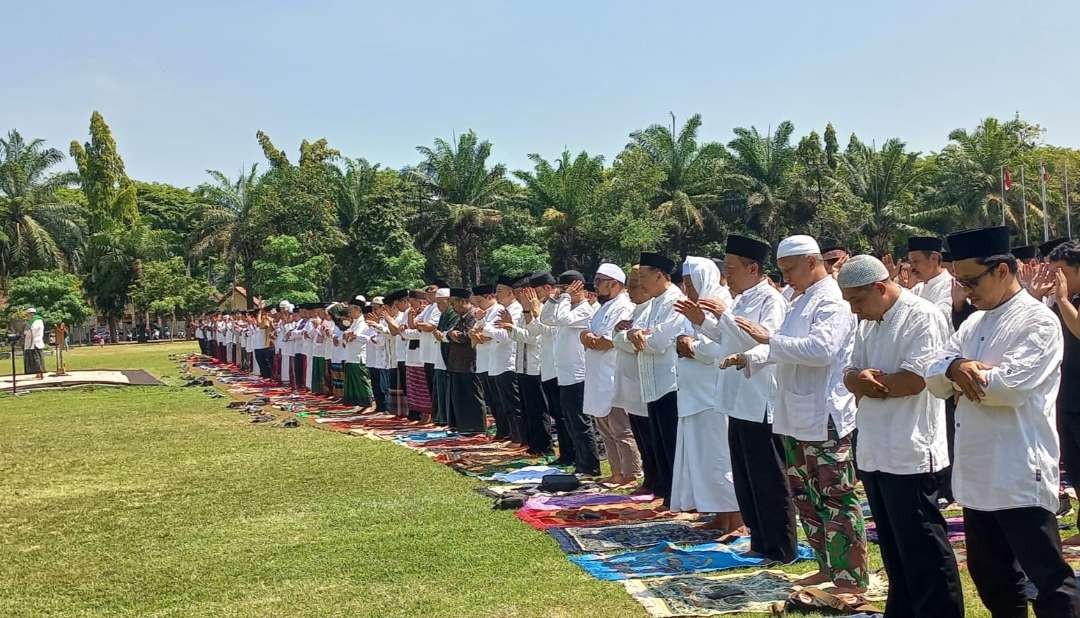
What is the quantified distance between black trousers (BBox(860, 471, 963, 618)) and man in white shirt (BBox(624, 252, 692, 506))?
2790 millimetres

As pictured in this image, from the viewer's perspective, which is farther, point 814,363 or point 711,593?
point 711,593

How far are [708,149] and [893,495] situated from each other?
1547 inches

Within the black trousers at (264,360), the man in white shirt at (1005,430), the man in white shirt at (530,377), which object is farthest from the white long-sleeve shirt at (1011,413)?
the black trousers at (264,360)

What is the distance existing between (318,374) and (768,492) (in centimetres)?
1403

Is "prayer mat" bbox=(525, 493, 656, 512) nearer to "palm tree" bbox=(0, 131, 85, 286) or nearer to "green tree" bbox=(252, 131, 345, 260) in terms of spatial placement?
"green tree" bbox=(252, 131, 345, 260)

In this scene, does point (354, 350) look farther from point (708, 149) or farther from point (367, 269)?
point (708, 149)

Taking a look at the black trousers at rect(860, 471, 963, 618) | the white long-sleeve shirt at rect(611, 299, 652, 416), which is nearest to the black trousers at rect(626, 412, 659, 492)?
the white long-sleeve shirt at rect(611, 299, 652, 416)

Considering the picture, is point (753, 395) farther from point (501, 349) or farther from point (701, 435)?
point (501, 349)

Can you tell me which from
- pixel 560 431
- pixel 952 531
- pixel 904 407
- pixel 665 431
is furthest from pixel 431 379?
pixel 904 407

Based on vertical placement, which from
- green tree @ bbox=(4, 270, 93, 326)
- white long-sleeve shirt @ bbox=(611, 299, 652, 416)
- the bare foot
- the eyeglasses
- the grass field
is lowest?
the grass field

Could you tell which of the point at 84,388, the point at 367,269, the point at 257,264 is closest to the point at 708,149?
the point at 367,269

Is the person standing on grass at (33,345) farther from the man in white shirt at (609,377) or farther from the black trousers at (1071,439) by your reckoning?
the black trousers at (1071,439)

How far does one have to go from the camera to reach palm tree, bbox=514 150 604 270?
4031 centimetres

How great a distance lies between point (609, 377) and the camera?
7.61 m
